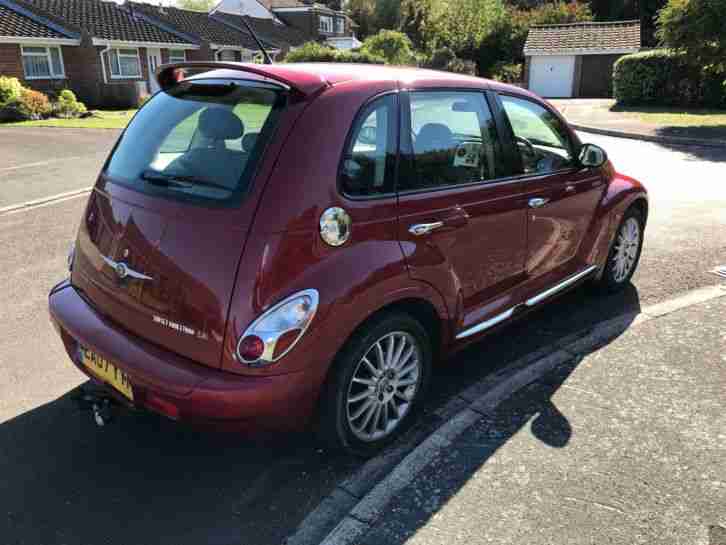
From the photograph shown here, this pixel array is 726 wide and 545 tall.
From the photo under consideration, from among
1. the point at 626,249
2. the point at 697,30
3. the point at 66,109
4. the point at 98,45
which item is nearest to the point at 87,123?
the point at 66,109

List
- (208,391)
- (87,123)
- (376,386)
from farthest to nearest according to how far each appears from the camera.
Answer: (87,123) → (376,386) → (208,391)

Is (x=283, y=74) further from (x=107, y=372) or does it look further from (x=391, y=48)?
(x=391, y=48)

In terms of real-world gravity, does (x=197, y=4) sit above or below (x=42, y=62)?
above

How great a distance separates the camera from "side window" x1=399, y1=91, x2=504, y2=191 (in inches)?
118

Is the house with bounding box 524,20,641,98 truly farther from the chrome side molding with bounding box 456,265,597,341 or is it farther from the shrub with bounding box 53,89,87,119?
the chrome side molding with bounding box 456,265,597,341

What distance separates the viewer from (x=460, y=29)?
4434 cm

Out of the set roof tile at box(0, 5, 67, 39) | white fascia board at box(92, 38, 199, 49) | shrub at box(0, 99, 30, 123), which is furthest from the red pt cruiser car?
white fascia board at box(92, 38, 199, 49)

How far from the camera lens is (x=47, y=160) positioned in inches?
468

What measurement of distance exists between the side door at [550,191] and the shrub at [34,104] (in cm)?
2114

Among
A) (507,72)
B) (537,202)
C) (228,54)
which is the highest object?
(228,54)

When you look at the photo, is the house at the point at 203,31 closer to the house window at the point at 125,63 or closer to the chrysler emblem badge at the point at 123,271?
the house window at the point at 125,63

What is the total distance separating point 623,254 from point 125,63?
30.8 meters

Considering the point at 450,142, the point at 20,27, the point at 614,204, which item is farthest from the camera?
the point at 20,27

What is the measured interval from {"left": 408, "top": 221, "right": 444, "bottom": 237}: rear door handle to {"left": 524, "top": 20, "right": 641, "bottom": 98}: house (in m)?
34.9
